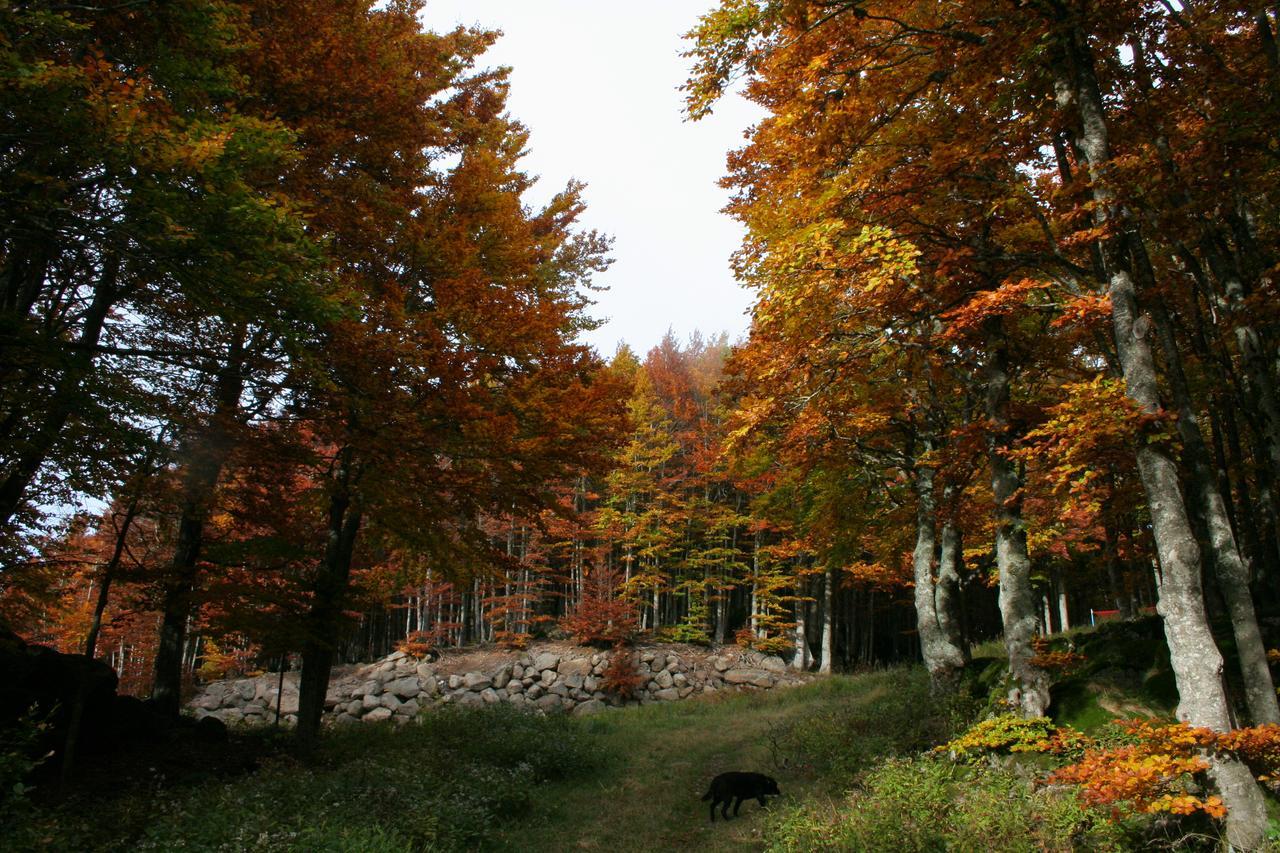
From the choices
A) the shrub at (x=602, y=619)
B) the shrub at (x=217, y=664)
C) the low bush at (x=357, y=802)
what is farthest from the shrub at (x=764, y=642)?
the shrub at (x=217, y=664)

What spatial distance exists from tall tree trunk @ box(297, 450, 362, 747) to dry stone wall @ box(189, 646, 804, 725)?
10.5m

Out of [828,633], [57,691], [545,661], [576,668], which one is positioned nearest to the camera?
[57,691]

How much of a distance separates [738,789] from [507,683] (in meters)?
17.0

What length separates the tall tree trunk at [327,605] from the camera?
10602mm

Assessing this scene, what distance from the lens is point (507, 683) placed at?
933 inches

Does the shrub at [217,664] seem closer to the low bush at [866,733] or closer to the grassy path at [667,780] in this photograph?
the grassy path at [667,780]

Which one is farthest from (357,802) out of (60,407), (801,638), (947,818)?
(801,638)

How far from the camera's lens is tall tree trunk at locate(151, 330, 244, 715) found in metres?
9.57

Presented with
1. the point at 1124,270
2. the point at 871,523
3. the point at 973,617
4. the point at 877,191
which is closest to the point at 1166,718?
the point at 1124,270

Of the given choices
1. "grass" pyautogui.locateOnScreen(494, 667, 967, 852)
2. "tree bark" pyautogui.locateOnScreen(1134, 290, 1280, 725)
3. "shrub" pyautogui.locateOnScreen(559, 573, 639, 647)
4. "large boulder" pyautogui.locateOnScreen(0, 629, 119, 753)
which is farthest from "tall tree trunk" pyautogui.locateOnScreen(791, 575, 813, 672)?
"large boulder" pyautogui.locateOnScreen(0, 629, 119, 753)

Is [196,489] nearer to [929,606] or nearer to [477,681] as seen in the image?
[929,606]

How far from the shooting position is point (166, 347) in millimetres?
10109

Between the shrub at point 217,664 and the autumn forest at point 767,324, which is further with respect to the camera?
the shrub at point 217,664

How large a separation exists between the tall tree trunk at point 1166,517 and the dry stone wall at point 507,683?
1852 cm
